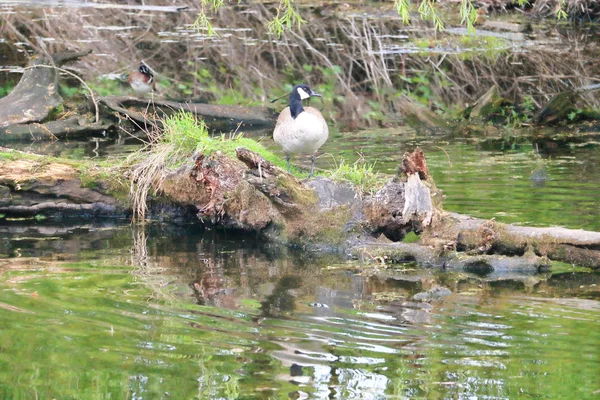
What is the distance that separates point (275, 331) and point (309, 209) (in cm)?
271

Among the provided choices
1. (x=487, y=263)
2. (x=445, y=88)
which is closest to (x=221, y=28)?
(x=445, y=88)

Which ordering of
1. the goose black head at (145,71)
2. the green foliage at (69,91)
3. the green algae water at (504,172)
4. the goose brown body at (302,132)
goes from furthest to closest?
the green foliage at (69,91)
the goose black head at (145,71)
the green algae water at (504,172)
the goose brown body at (302,132)

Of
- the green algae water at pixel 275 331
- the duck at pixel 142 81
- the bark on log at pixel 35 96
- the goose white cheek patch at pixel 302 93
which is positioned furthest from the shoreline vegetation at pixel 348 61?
the green algae water at pixel 275 331

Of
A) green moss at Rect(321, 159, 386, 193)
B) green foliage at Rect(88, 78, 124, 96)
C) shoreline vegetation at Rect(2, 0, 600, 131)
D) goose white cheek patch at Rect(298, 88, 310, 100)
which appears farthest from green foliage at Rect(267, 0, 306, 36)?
green foliage at Rect(88, 78, 124, 96)

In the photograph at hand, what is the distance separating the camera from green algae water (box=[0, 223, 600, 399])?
530 centimetres

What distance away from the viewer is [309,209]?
8867 mm

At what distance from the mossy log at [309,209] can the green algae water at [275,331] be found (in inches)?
10.5

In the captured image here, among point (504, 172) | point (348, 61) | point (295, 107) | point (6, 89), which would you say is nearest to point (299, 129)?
point (295, 107)

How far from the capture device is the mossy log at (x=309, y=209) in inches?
316

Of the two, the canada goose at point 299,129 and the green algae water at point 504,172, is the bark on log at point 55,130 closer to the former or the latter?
the green algae water at point 504,172

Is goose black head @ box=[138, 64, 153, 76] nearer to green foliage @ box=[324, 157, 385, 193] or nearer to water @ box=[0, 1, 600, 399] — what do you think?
water @ box=[0, 1, 600, 399]

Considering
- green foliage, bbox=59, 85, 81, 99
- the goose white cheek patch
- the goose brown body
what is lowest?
the goose brown body

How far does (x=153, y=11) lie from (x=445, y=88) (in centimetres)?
1130

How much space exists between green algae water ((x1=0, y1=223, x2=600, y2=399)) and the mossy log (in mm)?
267
